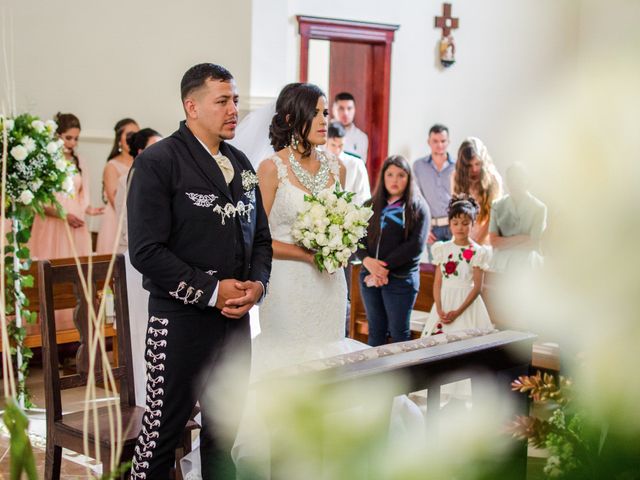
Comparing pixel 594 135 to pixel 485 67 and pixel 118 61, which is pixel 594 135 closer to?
pixel 118 61

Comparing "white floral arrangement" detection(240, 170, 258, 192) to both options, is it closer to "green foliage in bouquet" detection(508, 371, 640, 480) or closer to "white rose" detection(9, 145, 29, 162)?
"green foliage in bouquet" detection(508, 371, 640, 480)

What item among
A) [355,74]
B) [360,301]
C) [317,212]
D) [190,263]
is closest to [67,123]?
[360,301]

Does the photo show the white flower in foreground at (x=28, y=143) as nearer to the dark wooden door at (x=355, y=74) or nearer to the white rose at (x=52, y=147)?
the white rose at (x=52, y=147)

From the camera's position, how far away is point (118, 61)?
26.6 ft

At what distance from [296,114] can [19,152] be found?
1951mm

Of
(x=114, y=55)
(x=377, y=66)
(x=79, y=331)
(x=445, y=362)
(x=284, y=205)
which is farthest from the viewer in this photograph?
(x=377, y=66)

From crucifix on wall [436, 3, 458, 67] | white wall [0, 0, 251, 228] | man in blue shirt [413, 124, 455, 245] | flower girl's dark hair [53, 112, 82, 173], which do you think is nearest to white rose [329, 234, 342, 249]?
flower girl's dark hair [53, 112, 82, 173]

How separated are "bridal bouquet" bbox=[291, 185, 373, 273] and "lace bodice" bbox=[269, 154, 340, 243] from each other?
0.19 feet

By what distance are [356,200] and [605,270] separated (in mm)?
5449

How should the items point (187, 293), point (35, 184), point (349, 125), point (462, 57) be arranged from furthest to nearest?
point (462, 57) < point (349, 125) < point (35, 184) < point (187, 293)

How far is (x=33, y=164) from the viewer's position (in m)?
4.79

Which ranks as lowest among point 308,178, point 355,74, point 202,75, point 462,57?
point 308,178

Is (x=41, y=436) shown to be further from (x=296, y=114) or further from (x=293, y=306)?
(x=296, y=114)

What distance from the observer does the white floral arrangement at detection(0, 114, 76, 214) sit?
4.72m
